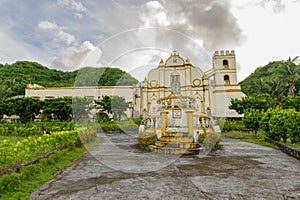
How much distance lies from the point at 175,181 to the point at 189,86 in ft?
71.2

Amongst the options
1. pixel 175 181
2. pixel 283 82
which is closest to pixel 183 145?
pixel 175 181

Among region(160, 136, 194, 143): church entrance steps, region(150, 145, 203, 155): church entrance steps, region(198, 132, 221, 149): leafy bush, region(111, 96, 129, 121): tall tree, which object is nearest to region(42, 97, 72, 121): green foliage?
region(111, 96, 129, 121): tall tree

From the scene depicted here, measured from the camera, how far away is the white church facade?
24.5m

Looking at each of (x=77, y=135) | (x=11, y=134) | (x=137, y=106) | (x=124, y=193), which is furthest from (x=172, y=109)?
(x=137, y=106)

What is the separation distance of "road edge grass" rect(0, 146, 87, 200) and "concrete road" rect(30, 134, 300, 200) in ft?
0.66

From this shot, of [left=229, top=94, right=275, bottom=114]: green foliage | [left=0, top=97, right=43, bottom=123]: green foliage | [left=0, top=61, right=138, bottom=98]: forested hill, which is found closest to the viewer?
[left=229, top=94, right=275, bottom=114]: green foliage

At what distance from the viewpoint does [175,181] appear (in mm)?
4266

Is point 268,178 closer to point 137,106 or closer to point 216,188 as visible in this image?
point 216,188

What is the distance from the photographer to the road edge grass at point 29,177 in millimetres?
3495

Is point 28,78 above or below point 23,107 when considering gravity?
above

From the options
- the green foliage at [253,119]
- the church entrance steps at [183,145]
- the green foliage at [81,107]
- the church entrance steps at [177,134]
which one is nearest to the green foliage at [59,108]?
the green foliage at [81,107]

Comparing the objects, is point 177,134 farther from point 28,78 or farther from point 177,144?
point 28,78

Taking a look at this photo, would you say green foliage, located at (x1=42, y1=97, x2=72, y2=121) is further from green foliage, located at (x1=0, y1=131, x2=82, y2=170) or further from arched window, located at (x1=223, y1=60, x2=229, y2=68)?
arched window, located at (x1=223, y1=60, x2=229, y2=68)

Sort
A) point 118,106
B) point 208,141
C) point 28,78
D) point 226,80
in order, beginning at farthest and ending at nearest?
point 28,78 → point 226,80 → point 118,106 → point 208,141
